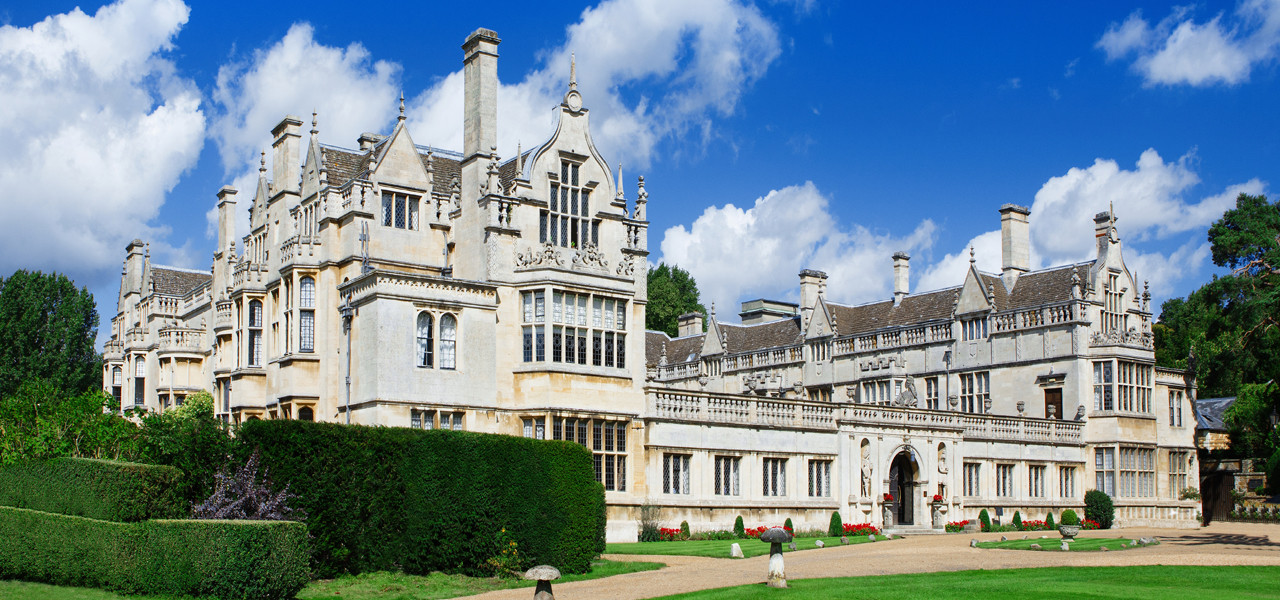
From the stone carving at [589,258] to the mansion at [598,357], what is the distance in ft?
Result: 0.32

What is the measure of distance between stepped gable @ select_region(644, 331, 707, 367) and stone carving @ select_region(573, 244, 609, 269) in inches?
1172

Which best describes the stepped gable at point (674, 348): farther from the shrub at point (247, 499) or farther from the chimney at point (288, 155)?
the shrub at point (247, 499)

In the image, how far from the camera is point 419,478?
24703 millimetres

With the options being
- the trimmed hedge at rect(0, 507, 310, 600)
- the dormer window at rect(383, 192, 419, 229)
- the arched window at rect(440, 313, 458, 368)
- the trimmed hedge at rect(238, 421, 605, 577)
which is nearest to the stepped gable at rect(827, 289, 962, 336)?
the dormer window at rect(383, 192, 419, 229)

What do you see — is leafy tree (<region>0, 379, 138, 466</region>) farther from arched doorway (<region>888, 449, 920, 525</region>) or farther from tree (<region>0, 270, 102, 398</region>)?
tree (<region>0, 270, 102, 398</region>)

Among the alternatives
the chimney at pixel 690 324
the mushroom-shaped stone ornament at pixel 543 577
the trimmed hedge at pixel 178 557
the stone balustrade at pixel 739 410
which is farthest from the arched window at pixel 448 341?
the chimney at pixel 690 324

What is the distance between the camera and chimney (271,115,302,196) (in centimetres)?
3991

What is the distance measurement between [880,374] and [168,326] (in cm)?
3208

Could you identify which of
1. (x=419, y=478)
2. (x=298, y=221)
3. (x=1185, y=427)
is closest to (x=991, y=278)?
(x=1185, y=427)

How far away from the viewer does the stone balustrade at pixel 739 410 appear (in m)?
36.7

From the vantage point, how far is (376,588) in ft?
74.4

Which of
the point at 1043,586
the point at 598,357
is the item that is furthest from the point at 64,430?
the point at 1043,586

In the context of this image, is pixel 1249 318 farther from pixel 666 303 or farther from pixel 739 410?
pixel 666 303

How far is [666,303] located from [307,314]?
161 feet
